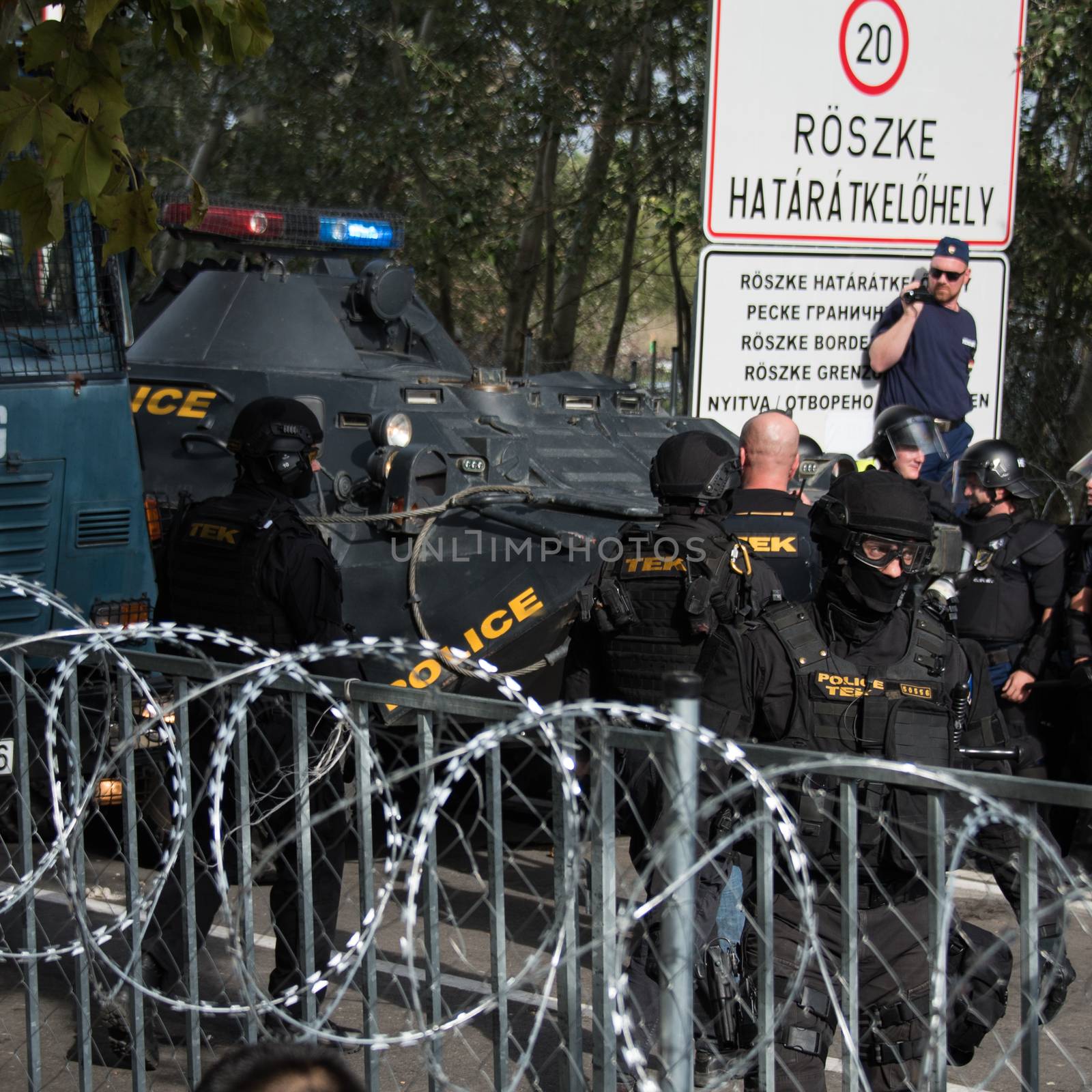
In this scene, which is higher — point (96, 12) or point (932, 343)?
point (96, 12)

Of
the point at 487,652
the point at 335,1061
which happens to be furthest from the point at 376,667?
the point at 335,1061

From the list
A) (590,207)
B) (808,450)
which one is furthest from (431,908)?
(590,207)

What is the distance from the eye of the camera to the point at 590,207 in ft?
55.7

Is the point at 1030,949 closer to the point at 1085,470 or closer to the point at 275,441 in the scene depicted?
the point at 275,441

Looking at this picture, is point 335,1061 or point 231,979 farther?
point 231,979

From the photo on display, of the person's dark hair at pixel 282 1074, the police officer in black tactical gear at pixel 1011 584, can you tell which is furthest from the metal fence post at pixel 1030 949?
the police officer in black tactical gear at pixel 1011 584

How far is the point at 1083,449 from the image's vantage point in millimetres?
13211

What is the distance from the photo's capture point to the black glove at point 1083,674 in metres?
6.31

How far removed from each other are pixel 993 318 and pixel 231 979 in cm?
365

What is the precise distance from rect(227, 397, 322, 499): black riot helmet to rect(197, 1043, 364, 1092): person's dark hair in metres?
3.18

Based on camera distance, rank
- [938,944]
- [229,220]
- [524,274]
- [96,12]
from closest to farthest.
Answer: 1. [938,944]
2. [96,12]
3. [229,220]
4. [524,274]

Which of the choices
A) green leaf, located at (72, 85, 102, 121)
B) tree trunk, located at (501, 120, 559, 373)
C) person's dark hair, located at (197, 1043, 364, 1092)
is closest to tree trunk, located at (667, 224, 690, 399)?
tree trunk, located at (501, 120, 559, 373)

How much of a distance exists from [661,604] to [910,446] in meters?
2.32

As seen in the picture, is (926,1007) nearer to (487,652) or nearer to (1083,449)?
(487,652)
